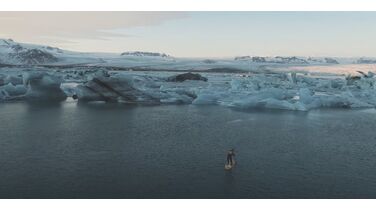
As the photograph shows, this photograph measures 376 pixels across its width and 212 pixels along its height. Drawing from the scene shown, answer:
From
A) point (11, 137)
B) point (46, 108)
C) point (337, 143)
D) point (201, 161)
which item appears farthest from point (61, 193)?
point (46, 108)

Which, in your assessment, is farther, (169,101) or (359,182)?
(169,101)

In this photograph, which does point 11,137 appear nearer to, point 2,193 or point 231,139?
point 2,193

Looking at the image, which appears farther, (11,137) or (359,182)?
(11,137)

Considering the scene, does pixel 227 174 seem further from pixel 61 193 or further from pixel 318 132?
pixel 318 132

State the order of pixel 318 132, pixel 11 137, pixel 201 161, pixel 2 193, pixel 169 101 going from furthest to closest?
pixel 169 101 < pixel 318 132 < pixel 11 137 < pixel 201 161 < pixel 2 193

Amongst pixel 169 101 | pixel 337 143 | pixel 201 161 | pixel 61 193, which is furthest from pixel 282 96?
pixel 61 193

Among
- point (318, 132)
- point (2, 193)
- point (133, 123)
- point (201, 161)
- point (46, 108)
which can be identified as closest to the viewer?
point (2, 193)
